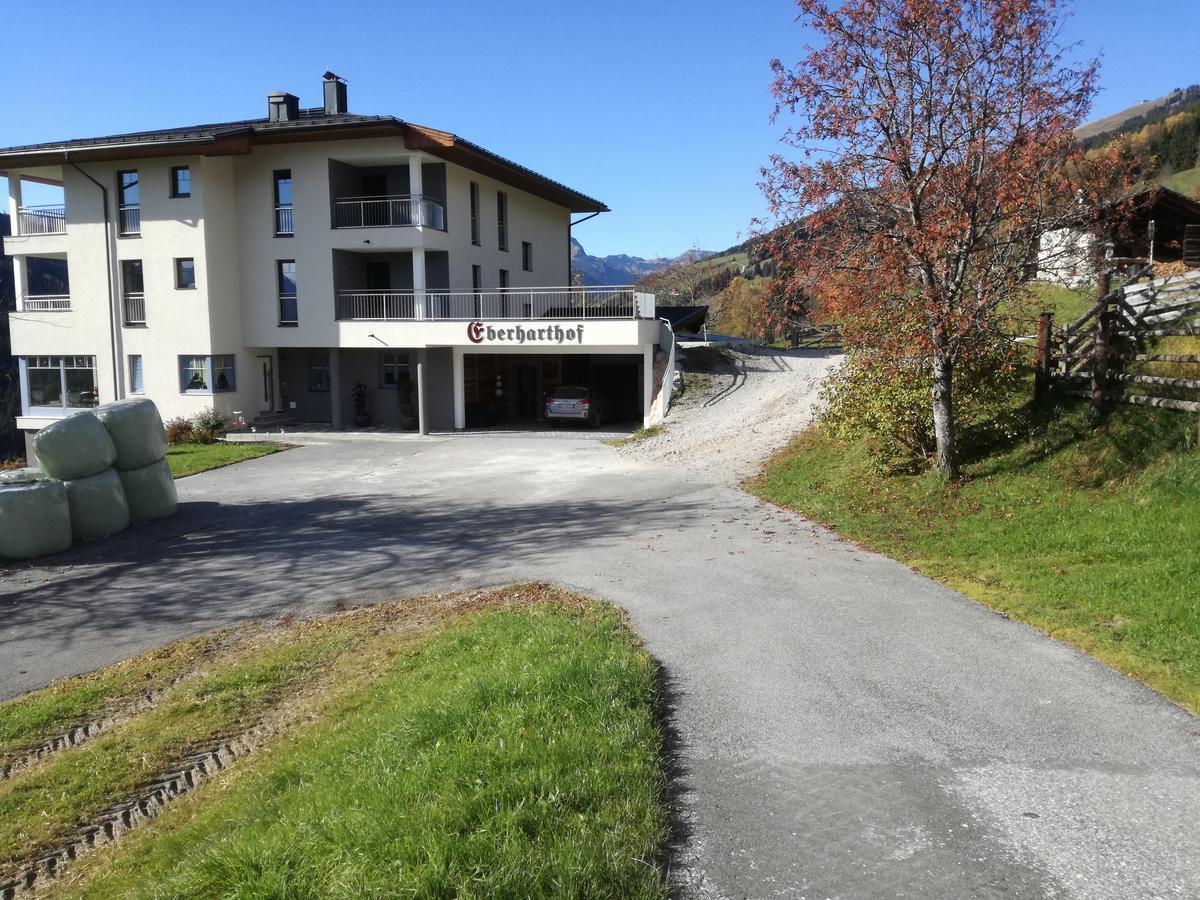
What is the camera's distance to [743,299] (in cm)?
5350

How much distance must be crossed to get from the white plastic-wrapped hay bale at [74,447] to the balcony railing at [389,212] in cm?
1666

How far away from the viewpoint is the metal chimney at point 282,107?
33750mm

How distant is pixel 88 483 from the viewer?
44.8 feet

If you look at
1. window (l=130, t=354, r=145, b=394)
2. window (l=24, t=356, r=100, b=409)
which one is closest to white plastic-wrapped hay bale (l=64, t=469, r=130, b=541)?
window (l=130, t=354, r=145, b=394)

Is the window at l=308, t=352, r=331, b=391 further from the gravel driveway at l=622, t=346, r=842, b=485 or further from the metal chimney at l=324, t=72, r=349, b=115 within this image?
the gravel driveway at l=622, t=346, r=842, b=485

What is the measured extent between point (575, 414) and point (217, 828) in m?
24.1

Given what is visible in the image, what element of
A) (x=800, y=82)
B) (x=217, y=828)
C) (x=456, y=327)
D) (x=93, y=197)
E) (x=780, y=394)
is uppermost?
(x=93, y=197)

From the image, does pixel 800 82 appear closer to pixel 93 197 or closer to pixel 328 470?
pixel 328 470

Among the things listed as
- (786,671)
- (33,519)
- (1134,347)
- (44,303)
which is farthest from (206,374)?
(786,671)

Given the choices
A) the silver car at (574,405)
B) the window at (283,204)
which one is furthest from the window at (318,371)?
the silver car at (574,405)

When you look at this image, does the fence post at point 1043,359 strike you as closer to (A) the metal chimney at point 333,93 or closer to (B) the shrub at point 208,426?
(B) the shrub at point 208,426

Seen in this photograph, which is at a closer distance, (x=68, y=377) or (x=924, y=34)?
(x=924, y=34)

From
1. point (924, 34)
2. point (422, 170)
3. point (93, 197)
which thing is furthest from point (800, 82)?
point (93, 197)

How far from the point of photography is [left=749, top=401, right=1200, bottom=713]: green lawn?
273 inches
